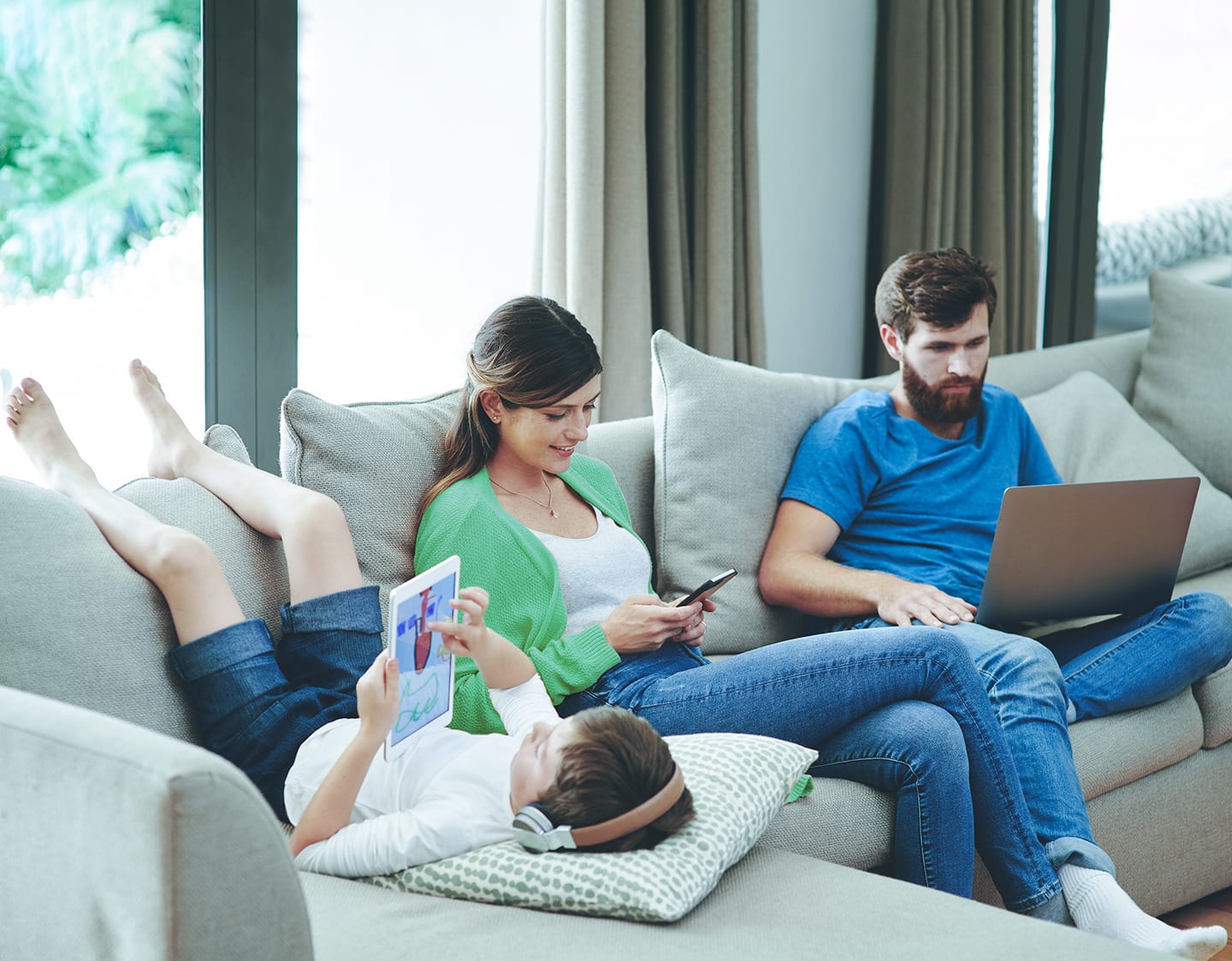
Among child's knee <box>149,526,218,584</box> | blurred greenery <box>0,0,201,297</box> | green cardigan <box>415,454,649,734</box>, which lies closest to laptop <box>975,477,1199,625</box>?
green cardigan <box>415,454,649,734</box>

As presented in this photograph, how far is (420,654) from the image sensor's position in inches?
52.9

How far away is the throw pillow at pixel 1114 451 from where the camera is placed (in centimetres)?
271

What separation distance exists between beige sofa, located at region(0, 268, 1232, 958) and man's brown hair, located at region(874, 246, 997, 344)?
9.1 inches

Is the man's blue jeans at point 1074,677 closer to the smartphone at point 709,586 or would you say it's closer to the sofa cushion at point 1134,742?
the sofa cushion at point 1134,742

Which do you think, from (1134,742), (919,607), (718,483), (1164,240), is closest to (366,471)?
(718,483)

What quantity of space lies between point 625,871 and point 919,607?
995 millimetres

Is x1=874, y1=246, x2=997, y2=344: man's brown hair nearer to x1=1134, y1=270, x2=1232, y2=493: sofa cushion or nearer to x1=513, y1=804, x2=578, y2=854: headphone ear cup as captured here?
x1=1134, y1=270, x2=1232, y2=493: sofa cushion

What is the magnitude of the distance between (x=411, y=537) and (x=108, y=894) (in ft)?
3.11

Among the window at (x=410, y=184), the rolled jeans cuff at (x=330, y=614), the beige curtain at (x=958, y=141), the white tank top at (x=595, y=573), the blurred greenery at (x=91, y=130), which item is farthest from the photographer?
the beige curtain at (x=958, y=141)

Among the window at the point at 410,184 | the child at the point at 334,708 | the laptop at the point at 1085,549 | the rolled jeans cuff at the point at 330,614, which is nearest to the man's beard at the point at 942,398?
the laptop at the point at 1085,549

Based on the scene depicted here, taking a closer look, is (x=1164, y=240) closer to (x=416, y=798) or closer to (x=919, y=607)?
(x=919, y=607)

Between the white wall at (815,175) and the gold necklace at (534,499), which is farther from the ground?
the white wall at (815,175)

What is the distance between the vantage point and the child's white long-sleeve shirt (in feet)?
4.20

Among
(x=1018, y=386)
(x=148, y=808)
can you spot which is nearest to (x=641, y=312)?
(x=1018, y=386)
